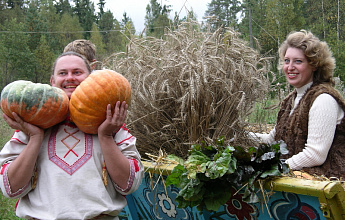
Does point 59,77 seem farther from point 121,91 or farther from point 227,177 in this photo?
point 227,177

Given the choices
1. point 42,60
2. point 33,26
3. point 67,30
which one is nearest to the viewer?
point 42,60

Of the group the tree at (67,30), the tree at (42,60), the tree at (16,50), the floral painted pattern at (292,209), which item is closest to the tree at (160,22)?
the floral painted pattern at (292,209)

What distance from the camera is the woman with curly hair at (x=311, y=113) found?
2.20 metres

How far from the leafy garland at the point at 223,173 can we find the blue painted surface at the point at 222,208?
0.37 ft

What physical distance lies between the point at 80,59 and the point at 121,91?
12.9 inches

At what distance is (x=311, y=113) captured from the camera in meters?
2.27

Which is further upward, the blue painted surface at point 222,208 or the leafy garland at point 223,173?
the leafy garland at point 223,173

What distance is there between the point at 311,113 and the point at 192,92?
0.85 meters

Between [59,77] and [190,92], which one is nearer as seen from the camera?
[59,77]

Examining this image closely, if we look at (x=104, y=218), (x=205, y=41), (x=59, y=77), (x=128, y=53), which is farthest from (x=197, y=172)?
(x=128, y=53)

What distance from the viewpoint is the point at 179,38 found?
2.79 meters

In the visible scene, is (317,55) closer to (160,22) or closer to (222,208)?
(222,208)

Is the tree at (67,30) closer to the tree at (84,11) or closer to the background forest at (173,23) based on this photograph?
the background forest at (173,23)

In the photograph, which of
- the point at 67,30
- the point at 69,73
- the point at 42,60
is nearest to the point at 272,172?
the point at 69,73
